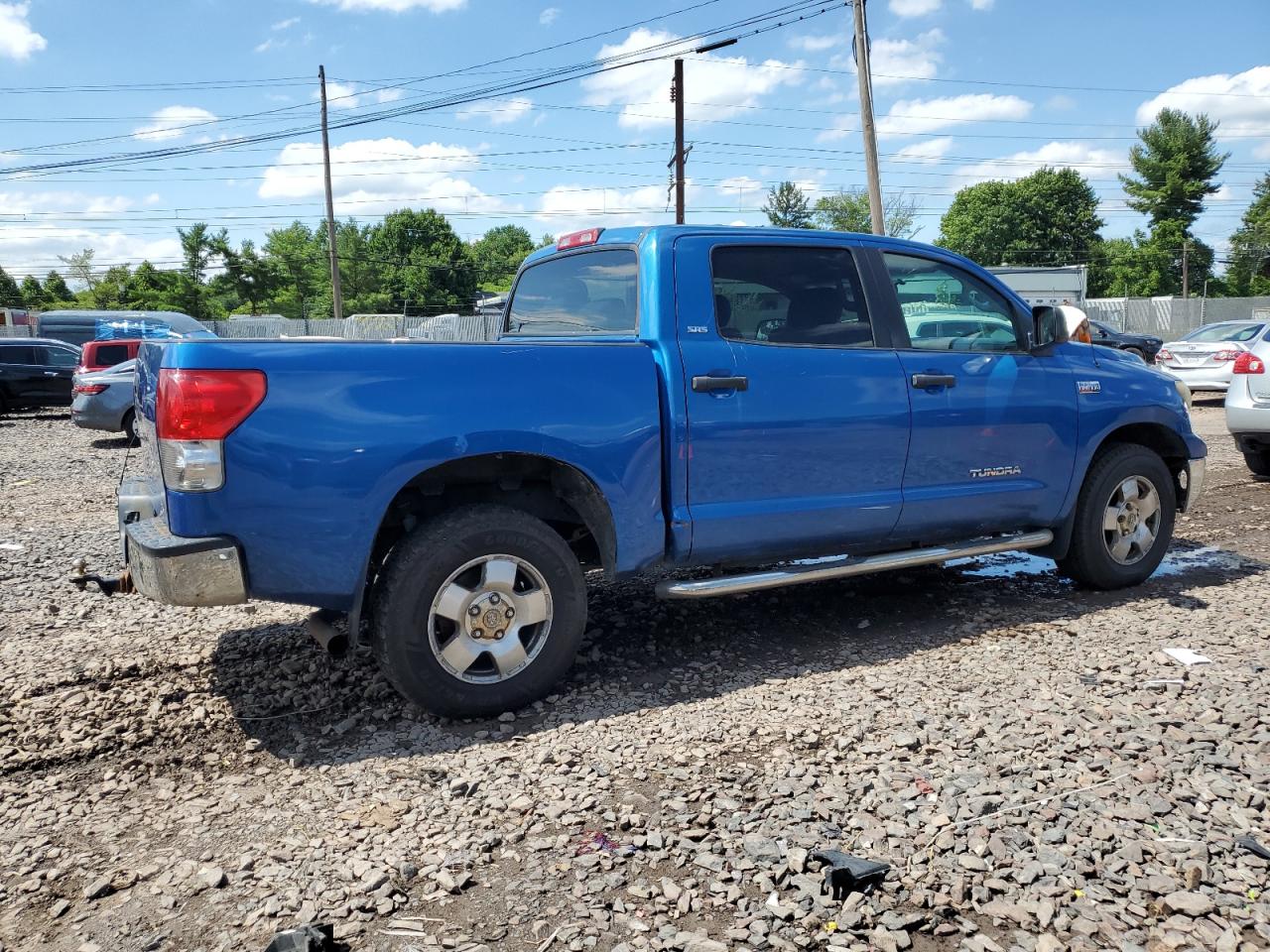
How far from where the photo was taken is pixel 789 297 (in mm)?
4562

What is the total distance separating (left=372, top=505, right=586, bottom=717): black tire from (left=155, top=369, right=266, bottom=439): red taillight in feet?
2.59

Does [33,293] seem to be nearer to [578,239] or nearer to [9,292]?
[9,292]

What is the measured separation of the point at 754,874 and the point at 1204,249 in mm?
79172

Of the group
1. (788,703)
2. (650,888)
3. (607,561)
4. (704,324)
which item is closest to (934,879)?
(650,888)

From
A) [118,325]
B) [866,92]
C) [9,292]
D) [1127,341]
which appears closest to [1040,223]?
[1127,341]

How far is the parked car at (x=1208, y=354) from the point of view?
657 inches

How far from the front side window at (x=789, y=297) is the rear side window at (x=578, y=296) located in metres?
0.44

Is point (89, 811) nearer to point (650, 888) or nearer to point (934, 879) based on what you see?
point (650, 888)

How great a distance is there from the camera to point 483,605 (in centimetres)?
374

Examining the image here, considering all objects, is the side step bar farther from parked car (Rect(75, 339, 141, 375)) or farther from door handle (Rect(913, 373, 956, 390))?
parked car (Rect(75, 339, 141, 375))

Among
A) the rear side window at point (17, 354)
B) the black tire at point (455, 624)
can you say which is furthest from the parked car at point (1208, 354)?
the rear side window at point (17, 354)

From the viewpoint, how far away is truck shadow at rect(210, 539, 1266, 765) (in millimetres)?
3785

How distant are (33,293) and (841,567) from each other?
94.7 metres

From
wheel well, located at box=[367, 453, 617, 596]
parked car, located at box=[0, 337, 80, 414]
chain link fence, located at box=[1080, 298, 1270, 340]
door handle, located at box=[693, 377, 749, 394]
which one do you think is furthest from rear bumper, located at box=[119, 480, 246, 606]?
chain link fence, located at box=[1080, 298, 1270, 340]
